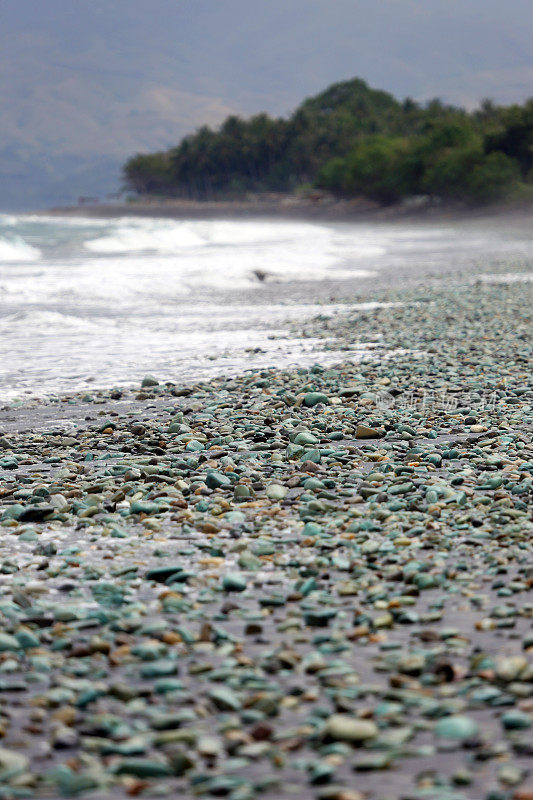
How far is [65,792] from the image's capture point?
8.70 ft

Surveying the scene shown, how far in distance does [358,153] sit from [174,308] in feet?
297

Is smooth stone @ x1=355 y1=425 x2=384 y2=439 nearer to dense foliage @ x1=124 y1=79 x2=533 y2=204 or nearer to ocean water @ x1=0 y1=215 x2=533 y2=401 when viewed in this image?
ocean water @ x1=0 y1=215 x2=533 y2=401

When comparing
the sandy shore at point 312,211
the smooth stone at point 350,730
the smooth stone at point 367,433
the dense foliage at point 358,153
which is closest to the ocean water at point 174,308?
the smooth stone at point 367,433

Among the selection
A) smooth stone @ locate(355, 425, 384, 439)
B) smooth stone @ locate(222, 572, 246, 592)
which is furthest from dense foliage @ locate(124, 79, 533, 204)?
smooth stone @ locate(222, 572, 246, 592)

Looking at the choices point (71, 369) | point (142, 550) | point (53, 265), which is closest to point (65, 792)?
point (142, 550)

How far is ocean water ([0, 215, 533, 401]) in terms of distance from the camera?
11.1m

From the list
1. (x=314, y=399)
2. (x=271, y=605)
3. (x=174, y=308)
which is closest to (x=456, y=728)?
(x=271, y=605)

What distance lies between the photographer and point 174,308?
1881cm

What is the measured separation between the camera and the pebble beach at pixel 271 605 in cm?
277

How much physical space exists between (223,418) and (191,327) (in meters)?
7.77

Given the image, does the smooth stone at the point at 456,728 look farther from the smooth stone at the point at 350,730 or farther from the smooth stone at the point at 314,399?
the smooth stone at the point at 314,399

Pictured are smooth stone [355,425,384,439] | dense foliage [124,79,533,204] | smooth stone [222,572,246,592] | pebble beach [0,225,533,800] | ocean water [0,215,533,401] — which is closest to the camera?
pebble beach [0,225,533,800]

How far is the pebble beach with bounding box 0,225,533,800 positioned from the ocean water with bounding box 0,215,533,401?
3.25 meters

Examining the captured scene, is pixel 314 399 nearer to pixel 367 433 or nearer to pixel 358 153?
pixel 367 433
